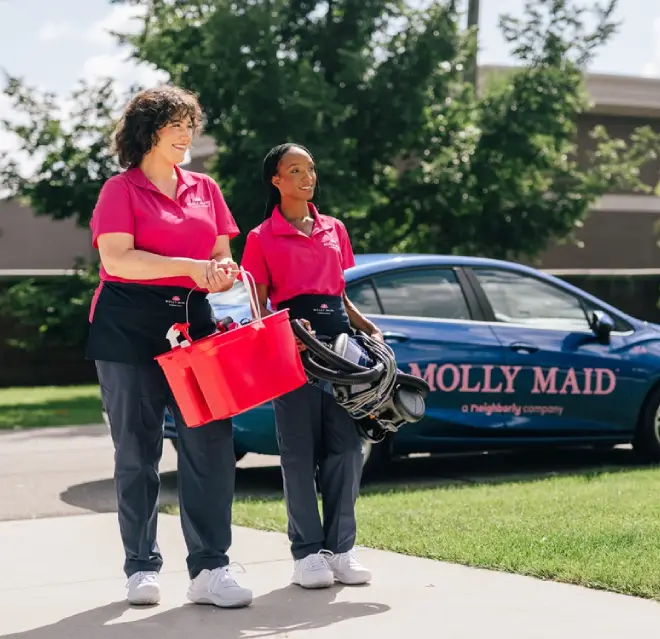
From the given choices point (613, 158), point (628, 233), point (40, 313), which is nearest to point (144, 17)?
point (40, 313)

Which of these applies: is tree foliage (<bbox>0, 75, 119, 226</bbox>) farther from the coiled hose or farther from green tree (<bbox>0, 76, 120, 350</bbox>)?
the coiled hose

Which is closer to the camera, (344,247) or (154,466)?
(154,466)

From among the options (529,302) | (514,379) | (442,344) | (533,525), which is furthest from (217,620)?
(529,302)

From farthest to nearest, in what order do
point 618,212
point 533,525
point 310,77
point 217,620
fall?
point 618,212 < point 310,77 < point 533,525 < point 217,620

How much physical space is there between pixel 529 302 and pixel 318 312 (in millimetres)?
4018

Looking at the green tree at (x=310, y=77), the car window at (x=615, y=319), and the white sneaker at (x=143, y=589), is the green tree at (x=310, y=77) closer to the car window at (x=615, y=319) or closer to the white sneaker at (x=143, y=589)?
the car window at (x=615, y=319)

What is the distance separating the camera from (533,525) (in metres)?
6.57

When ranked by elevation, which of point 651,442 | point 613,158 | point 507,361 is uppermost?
point 613,158

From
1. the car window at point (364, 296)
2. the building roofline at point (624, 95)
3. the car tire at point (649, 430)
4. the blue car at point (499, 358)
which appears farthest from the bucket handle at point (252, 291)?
the building roofline at point (624, 95)

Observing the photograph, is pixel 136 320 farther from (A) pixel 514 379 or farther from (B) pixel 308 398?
(A) pixel 514 379

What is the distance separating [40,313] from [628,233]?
1875cm

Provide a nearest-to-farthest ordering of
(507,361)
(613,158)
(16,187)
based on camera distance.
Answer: (507,361)
(16,187)
(613,158)

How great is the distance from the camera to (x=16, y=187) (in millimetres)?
17844

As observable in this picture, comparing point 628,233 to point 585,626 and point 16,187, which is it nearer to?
point 16,187
